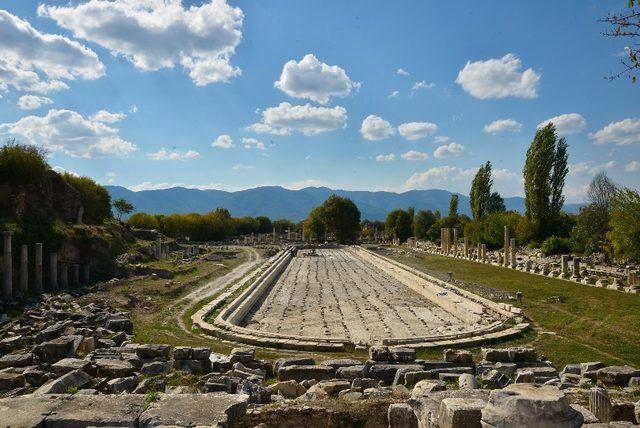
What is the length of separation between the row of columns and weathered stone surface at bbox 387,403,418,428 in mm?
21671

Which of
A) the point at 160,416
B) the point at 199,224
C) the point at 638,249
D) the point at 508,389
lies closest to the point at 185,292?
the point at 160,416

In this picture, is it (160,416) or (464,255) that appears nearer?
(160,416)

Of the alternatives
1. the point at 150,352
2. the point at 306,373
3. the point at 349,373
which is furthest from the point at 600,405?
the point at 150,352

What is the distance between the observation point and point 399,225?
309 feet

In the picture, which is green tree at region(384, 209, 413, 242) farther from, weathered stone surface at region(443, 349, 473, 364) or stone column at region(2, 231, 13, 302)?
weathered stone surface at region(443, 349, 473, 364)

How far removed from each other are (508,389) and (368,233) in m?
115

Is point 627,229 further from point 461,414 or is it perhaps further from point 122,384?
point 122,384

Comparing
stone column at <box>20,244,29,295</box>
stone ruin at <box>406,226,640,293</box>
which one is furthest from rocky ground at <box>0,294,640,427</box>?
stone ruin at <box>406,226,640,293</box>

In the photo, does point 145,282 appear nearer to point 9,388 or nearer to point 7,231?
point 7,231

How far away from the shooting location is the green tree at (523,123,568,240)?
50594 millimetres

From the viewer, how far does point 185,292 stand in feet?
86.9

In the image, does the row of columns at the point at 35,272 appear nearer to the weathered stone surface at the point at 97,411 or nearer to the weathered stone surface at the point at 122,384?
the weathered stone surface at the point at 122,384

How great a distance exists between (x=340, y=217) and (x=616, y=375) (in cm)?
7520

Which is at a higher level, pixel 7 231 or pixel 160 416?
pixel 7 231
